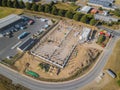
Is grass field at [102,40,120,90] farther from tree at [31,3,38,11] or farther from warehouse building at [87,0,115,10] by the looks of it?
tree at [31,3,38,11]

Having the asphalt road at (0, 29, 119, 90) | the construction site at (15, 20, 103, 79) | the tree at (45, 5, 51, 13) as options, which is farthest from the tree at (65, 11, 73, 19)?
the asphalt road at (0, 29, 119, 90)

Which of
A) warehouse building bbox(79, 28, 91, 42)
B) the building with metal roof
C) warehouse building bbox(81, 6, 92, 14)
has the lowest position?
warehouse building bbox(79, 28, 91, 42)

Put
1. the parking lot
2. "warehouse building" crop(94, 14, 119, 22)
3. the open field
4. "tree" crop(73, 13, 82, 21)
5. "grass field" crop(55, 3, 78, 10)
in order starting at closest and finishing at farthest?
1. the open field
2. the parking lot
3. "tree" crop(73, 13, 82, 21)
4. "warehouse building" crop(94, 14, 119, 22)
5. "grass field" crop(55, 3, 78, 10)

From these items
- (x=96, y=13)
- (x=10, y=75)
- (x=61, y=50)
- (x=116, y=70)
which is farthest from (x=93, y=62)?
(x=96, y=13)

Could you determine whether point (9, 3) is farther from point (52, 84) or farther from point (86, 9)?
point (52, 84)

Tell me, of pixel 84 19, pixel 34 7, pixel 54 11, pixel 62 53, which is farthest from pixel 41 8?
pixel 62 53

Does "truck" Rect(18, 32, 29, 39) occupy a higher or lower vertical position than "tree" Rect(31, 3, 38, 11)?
lower
